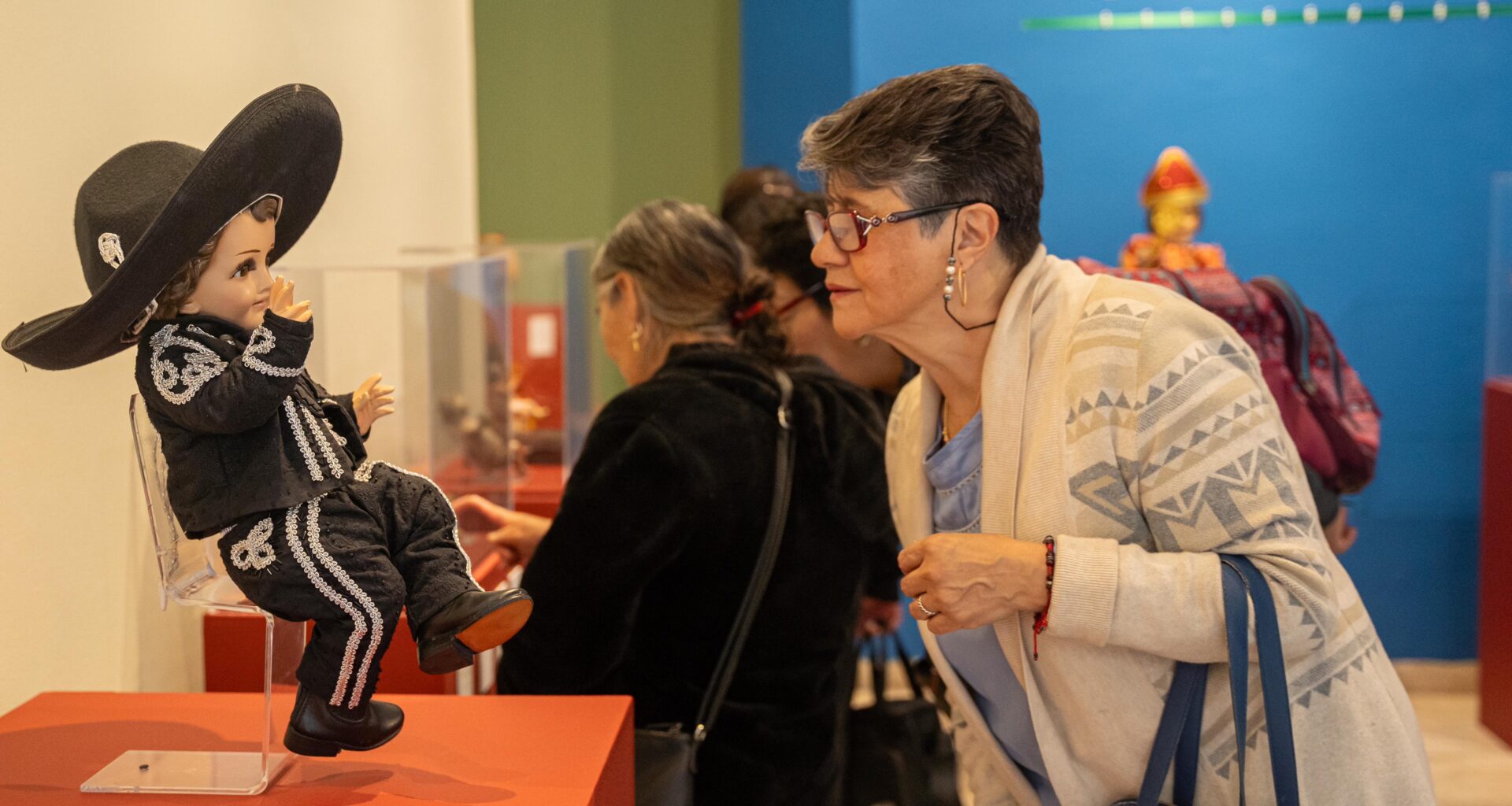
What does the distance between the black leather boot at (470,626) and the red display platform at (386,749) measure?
0.49ft

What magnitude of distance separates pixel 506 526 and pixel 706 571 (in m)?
0.68

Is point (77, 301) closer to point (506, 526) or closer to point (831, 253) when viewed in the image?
point (506, 526)

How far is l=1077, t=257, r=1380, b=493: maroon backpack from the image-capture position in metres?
2.97

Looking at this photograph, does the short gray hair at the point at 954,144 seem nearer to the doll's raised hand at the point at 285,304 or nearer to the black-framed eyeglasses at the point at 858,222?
the black-framed eyeglasses at the point at 858,222

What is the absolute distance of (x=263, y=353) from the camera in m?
1.27

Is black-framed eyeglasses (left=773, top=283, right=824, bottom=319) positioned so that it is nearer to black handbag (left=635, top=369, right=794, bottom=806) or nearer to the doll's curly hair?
black handbag (left=635, top=369, right=794, bottom=806)

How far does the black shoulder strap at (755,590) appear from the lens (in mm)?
1999

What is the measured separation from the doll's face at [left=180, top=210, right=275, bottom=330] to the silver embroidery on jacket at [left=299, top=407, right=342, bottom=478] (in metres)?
0.11

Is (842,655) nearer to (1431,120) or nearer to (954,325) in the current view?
(954,325)

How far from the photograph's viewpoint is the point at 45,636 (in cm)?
185

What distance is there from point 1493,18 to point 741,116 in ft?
9.19

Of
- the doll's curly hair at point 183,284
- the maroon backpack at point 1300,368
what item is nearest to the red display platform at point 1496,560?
the maroon backpack at point 1300,368

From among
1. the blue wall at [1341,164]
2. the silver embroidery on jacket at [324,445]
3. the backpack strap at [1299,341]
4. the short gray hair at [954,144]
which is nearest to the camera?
the silver embroidery on jacket at [324,445]

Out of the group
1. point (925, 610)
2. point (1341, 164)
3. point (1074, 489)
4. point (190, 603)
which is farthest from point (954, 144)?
point (1341, 164)
